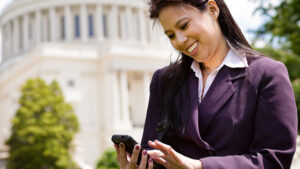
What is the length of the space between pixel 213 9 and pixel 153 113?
74cm

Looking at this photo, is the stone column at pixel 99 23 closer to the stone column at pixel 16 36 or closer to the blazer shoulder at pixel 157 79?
the stone column at pixel 16 36

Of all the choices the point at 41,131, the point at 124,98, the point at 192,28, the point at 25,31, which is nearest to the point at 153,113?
the point at 192,28

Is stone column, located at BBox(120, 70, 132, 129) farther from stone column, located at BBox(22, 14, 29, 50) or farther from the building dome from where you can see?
stone column, located at BBox(22, 14, 29, 50)

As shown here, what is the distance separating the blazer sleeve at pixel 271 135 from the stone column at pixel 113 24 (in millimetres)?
59218

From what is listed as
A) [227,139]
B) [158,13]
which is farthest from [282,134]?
[158,13]

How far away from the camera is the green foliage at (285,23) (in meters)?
12.2

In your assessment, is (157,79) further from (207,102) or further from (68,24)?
(68,24)

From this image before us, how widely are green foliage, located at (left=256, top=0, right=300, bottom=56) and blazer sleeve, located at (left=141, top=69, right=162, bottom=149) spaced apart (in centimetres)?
965

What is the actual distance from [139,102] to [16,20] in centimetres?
2631

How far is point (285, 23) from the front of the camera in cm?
1217

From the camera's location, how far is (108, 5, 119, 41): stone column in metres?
61.9

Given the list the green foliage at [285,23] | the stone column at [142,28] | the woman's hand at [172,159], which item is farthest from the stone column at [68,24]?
the woman's hand at [172,159]

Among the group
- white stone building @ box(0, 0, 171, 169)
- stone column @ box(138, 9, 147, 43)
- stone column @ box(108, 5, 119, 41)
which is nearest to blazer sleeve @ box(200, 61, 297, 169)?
white stone building @ box(0, 0, 171, 169)

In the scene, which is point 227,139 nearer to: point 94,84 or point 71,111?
point 71,111
